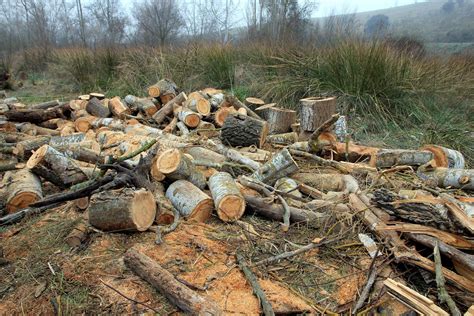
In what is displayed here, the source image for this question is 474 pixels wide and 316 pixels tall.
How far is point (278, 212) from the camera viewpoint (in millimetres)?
3035

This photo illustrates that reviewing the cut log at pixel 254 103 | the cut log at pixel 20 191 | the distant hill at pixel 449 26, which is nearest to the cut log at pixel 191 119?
the cut log at pixel 254 103

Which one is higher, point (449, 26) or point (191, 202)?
point (449, 26)

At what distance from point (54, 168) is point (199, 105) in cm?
288

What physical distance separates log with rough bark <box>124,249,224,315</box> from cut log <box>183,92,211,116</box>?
378 cm

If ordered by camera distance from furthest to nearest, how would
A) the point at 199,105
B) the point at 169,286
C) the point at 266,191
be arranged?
the point at 199,105
the point at 266,191
the point at 169,286

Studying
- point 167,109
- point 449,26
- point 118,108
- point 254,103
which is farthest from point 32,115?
point 449,26

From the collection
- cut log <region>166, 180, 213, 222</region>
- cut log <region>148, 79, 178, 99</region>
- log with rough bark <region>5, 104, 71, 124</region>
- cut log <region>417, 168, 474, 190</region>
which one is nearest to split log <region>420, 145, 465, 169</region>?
cut log <region>417, 168, 474, 190</region>

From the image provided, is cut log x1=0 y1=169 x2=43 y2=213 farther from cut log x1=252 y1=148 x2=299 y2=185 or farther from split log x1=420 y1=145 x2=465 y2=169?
split log x1=420 y1=145 x2=465 y2=169

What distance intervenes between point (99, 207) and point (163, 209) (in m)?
0.49

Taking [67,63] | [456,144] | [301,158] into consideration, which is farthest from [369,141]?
[67,63]

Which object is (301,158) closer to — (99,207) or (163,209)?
(163,209)

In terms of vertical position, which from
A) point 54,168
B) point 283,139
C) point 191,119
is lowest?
point 283,139

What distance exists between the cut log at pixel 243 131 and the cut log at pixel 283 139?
1.37 feet

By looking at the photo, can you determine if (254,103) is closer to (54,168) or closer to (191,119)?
(191,119)
